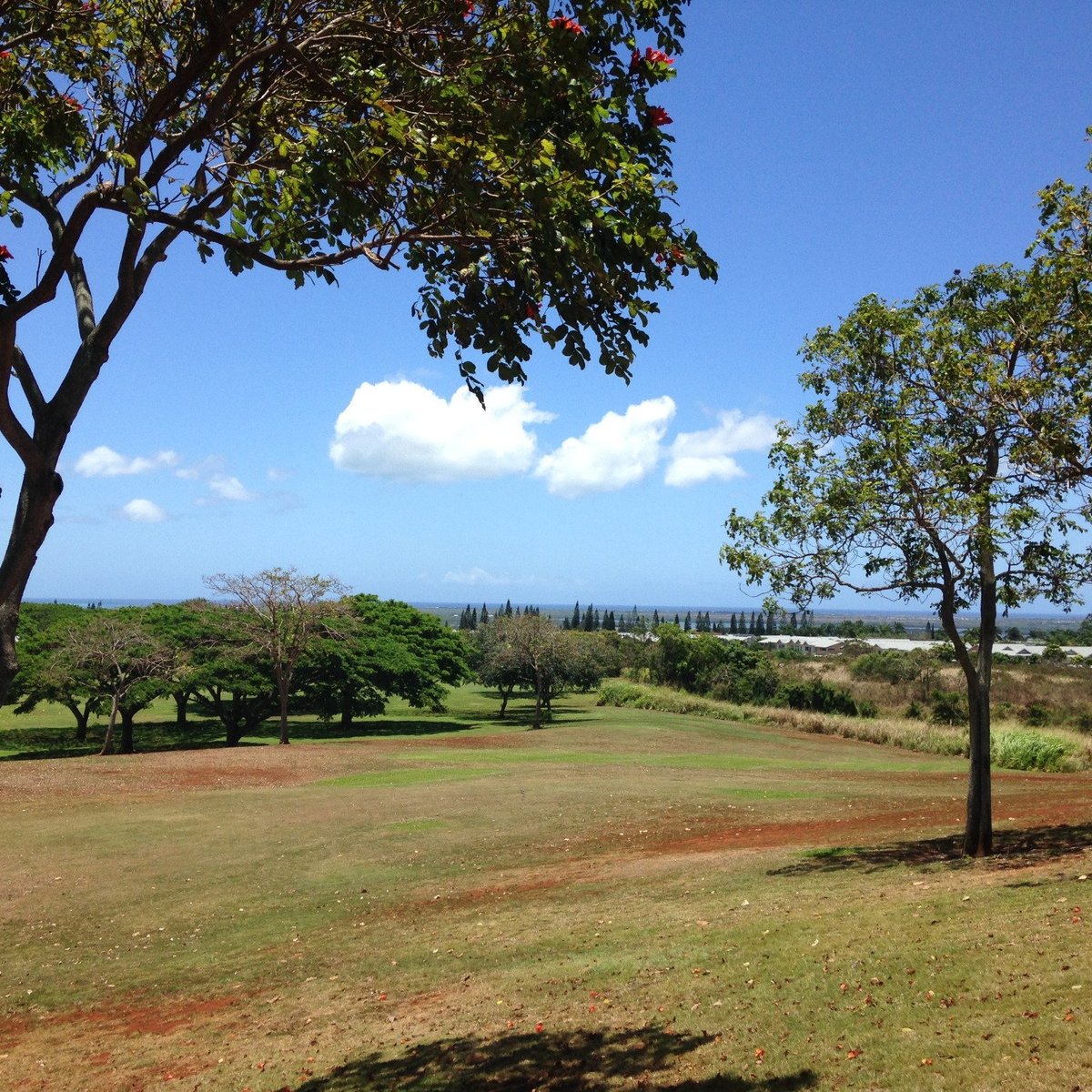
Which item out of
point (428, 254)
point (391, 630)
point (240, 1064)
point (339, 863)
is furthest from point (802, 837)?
point (391, 630)

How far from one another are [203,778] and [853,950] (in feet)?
93.2

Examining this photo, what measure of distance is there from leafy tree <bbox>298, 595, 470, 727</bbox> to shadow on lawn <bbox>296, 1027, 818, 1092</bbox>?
140 feet

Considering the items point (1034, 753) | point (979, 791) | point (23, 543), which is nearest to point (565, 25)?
point (23, 543)

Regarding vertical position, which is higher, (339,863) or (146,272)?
(146,272)

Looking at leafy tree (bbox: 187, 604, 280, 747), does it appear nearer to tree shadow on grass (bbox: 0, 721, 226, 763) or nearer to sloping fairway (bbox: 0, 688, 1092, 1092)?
tree shadow on grass (bbox: 0, 721, 226, 763)

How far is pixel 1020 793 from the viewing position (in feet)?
88.2

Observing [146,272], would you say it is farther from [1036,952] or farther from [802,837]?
[802,837]

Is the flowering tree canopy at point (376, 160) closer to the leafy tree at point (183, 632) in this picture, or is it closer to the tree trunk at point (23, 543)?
the tree trunk at point (23, 543)

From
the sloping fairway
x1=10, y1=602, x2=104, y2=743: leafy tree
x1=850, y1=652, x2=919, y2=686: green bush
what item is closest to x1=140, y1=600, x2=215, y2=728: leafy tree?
x1=10, y1=602, x2=104, y2=743: leafy tree

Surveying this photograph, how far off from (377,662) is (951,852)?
→ 46614mm

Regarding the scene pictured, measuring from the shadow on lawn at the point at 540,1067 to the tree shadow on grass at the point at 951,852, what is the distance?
8.33 m

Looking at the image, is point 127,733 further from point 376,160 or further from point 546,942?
point 376,160

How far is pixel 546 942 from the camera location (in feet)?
42.5

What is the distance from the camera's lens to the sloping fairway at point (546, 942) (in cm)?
818
